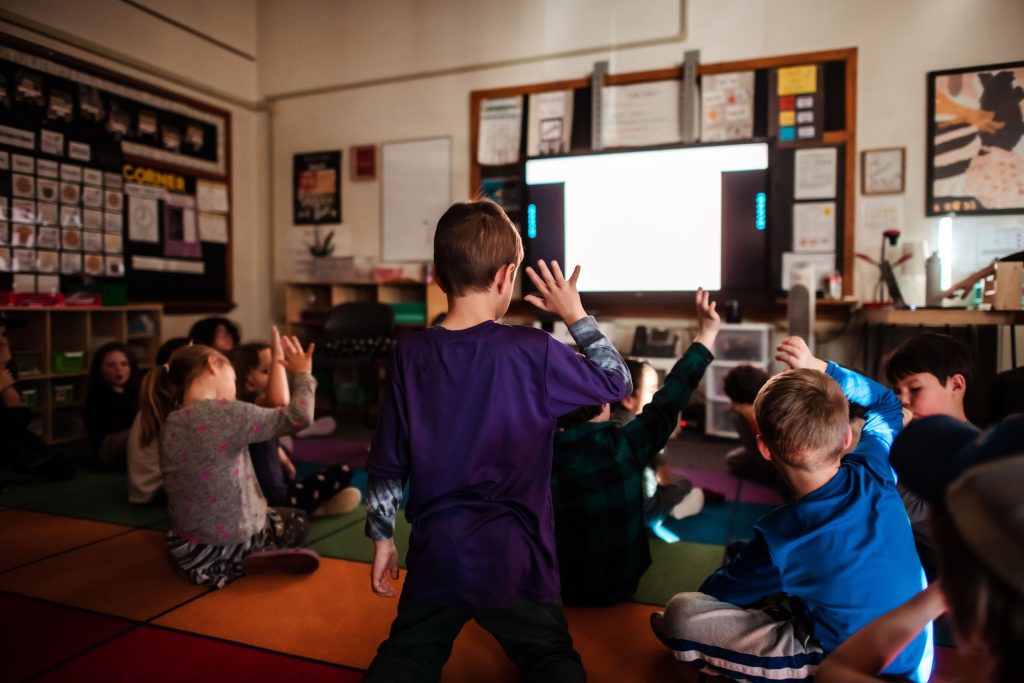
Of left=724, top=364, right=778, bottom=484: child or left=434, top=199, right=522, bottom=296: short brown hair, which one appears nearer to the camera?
left=434, top=199, right=522, bottom=296: short brown hair

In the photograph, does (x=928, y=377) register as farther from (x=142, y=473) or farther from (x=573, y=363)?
(x=142, y=473)

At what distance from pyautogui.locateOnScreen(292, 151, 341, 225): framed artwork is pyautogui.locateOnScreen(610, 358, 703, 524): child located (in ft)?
12.1

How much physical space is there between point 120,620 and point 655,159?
11.1 ft

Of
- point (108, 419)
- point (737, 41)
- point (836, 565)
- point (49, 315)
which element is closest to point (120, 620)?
point (836, 565)

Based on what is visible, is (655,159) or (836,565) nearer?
(836,565)

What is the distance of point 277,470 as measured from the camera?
7.45 feet

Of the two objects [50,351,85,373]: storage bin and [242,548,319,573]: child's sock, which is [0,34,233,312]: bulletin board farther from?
[242,548,319,573]: child's sock

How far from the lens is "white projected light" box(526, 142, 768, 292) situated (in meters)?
3.78

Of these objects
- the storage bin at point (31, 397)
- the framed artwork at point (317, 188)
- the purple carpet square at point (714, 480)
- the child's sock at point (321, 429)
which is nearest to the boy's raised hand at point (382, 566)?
the purple carpet square at point (714, 480)

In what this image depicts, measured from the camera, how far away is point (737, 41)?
404 centimetres

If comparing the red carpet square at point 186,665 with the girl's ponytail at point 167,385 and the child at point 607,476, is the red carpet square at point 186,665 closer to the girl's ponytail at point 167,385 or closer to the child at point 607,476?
the child at point 607,476

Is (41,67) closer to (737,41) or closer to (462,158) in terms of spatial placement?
(462,158)

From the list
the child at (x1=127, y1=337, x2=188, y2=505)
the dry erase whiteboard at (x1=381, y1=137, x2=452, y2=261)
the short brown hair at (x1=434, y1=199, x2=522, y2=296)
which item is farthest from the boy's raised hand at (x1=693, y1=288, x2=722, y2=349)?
the dry erase whiteboard at (x1=381, y1=137, x2=452, y2=261)

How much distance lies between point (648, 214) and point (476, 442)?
9.99 ft
